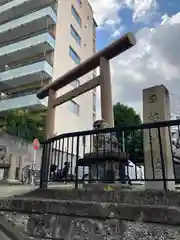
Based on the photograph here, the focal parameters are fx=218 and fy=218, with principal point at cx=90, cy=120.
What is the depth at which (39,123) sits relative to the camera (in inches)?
615

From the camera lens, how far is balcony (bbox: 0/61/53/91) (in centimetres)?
1673

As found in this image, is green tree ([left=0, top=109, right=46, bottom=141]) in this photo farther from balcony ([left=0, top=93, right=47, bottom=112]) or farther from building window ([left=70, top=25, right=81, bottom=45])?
building window ([left=70, top=25, right=81, bottom=45])

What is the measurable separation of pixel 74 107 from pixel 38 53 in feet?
18.4

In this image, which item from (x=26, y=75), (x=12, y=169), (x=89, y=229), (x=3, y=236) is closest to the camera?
(x=89, y=229)

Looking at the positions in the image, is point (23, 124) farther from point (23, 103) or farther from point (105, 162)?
point (105, 162)

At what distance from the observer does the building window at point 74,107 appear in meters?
18.9

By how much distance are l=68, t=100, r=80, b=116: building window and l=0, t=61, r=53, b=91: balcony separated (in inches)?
122

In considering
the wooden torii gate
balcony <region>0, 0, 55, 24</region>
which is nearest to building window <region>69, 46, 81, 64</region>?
balcony <region>0, 0, 55, 24</region>

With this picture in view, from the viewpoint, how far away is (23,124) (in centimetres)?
1481

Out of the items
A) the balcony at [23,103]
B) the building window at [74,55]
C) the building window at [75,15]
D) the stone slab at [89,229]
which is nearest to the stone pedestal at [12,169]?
the balcony at [23,103]

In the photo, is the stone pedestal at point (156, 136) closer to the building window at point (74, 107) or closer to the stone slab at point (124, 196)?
the stone slab at point (124, 196)

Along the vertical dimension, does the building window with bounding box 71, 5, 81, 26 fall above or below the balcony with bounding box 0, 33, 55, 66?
above

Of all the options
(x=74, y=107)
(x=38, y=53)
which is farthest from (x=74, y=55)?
(x=74, y=107)

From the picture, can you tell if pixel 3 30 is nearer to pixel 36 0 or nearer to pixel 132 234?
pixel 36 0
